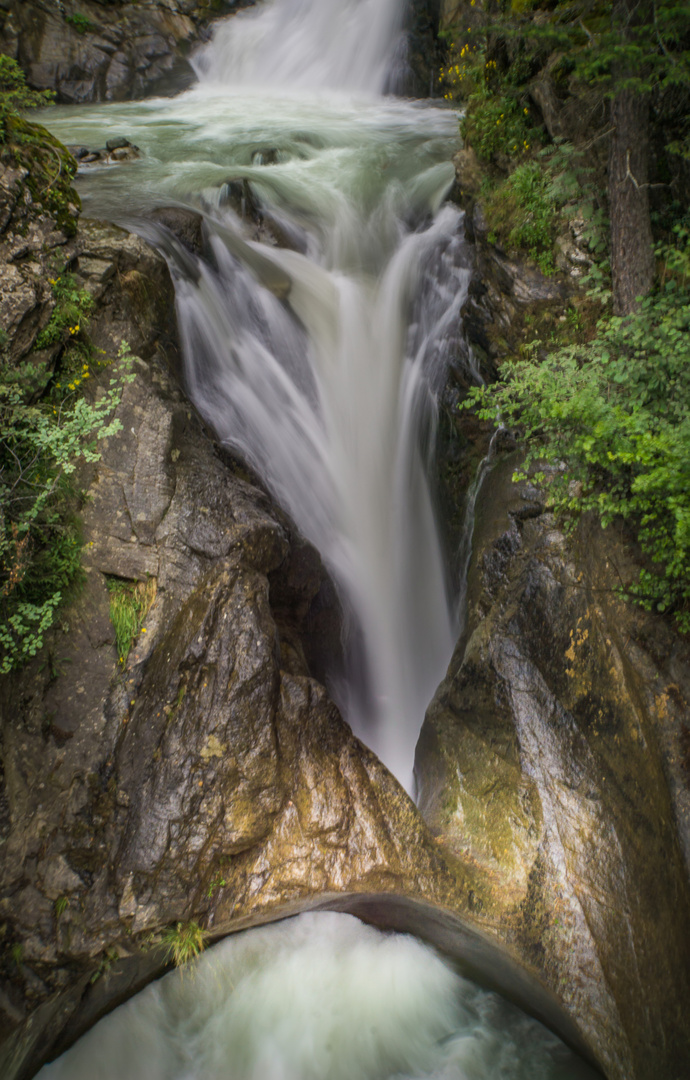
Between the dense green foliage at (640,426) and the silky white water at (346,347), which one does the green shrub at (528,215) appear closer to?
the silky white water at (346,347)

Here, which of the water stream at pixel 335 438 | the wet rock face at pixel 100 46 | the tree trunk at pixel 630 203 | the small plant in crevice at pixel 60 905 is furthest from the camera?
the wet rock face at pixel 100 46

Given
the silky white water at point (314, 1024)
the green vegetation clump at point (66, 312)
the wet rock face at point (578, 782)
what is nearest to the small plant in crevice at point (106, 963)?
the silky white water at point (314, 1024)

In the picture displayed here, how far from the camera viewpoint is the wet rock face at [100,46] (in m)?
13.0

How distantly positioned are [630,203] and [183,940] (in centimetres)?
603

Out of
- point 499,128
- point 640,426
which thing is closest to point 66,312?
point 640,426

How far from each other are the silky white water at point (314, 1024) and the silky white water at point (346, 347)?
1.78 m

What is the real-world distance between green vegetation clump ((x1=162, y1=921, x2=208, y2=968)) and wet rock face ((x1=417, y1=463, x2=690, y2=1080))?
6.14 ft

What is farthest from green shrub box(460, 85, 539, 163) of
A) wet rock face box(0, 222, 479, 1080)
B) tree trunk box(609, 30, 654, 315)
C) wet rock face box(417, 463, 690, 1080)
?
wet rock face box(0, 222, 479, 1080)

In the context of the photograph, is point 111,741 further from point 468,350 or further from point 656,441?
point 468,350

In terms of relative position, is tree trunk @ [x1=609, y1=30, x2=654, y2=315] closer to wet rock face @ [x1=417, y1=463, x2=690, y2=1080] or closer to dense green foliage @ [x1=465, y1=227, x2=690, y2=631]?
dense green foliage @ [x1=465, y1=227, x2=690, y2=631]

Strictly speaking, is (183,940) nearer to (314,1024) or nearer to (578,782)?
(314,1024)

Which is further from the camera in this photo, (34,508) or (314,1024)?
(314,1024)

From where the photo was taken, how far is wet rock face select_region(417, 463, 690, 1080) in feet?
11.6

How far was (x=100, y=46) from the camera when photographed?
13.8 meters
